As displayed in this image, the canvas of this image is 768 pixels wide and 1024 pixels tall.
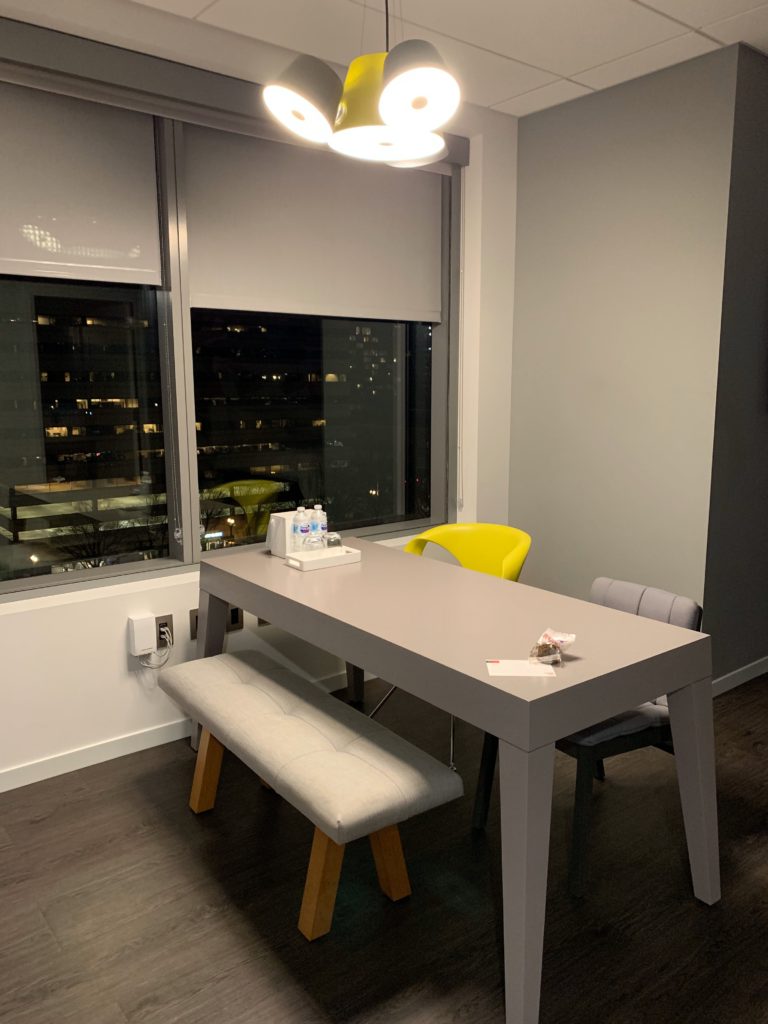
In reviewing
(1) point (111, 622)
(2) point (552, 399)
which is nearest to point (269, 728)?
(1) point (111, 622)

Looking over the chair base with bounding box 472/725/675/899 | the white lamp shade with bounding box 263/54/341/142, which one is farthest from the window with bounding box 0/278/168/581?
the chair base with bounding box 472/725/675/899

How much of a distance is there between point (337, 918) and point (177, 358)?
6.54 feet

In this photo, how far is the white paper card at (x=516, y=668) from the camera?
1723 millimetres

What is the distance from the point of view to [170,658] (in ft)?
9.87

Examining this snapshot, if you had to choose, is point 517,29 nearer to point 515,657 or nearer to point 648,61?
point 648,61

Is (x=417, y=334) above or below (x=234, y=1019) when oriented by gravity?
above

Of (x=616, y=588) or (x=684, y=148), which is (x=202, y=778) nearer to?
(x=616, y=588)

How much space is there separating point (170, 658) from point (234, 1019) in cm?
148

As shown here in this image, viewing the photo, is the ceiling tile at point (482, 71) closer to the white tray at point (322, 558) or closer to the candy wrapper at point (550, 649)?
the white tray at point (322, 558)

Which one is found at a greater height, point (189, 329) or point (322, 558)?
point (189, 329)

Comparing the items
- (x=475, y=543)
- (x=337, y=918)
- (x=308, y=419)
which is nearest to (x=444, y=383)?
(x=308, y=419)

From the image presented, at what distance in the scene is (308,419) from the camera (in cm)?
347

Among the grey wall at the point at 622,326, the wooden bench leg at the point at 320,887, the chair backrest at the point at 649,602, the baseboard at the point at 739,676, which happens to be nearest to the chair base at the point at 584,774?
the chair backrest at the point at 649,602

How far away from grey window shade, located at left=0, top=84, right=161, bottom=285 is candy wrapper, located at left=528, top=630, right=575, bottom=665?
198cm
